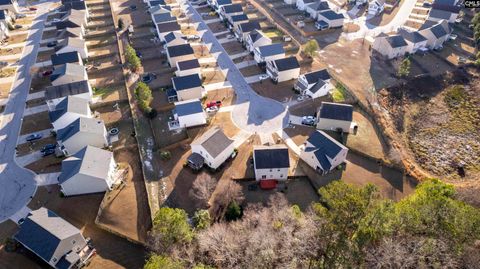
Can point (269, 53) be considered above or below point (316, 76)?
above

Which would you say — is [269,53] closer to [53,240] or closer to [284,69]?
[284,69]

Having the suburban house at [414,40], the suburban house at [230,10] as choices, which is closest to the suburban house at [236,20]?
the suburban house at [230,10]

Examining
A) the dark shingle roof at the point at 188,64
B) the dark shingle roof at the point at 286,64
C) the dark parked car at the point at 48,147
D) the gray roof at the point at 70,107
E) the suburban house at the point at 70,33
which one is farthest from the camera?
the suburban house at the point at 70,33

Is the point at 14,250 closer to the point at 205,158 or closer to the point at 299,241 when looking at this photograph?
A: the point at 205,158

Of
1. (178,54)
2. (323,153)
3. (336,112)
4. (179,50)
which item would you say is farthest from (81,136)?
(336,112)

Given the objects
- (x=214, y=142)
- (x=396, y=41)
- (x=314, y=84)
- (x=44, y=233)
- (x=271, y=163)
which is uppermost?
(x=396, y=41)

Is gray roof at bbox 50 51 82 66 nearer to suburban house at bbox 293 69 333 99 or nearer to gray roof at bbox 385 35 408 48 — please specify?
suburban house at bbox 293 69 333 99

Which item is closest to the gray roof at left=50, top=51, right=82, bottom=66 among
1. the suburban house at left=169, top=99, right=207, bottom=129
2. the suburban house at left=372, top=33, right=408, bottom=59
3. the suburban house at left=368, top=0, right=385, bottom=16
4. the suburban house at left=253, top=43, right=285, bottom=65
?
Answer: the suburban house at left=169, top=99, right=207, bottom=129

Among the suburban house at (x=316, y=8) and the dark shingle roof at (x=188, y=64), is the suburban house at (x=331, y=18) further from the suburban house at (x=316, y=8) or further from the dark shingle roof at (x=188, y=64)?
the dark shingle roof at (x=188, y=64)
